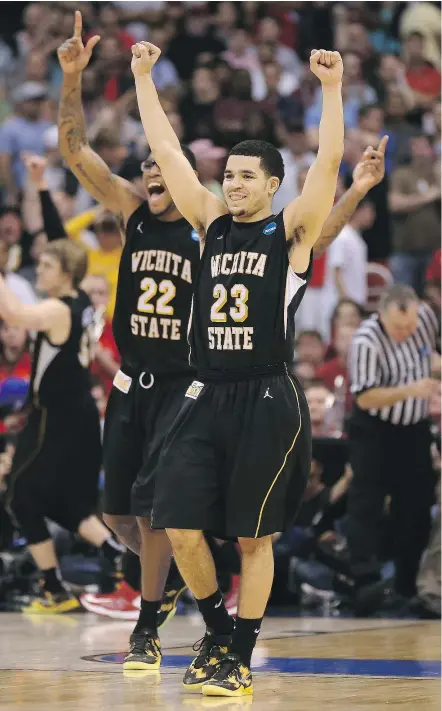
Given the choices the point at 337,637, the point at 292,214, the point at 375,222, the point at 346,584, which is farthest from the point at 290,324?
the point at 375,222

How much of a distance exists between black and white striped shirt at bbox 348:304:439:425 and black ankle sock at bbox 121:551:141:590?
1793 mm

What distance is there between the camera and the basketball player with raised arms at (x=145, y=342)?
6.85 metres

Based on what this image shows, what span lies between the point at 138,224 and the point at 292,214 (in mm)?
1346

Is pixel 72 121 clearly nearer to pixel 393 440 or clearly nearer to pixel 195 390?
pixel 195 390

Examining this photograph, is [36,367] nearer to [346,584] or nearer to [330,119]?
[346,584]

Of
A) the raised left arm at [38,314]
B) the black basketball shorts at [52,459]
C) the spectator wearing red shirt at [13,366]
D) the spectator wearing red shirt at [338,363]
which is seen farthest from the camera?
the spectator wearing red shirt at [338,363]

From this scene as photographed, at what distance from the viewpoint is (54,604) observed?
30.5 feet

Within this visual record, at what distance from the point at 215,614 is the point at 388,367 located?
3.73 metres

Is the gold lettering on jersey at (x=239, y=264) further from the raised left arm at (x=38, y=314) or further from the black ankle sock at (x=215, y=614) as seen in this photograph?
the raised left arm at (x=38, y=314)

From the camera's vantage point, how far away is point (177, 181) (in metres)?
6.02

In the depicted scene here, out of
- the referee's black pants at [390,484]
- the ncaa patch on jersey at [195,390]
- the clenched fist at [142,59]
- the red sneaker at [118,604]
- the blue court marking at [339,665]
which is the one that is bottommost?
the blue court marking at [339,665]

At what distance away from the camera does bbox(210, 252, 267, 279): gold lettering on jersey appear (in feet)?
19.0

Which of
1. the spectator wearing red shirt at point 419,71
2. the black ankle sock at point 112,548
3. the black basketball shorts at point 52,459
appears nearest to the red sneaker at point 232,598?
the black ankle sock at point 112,548

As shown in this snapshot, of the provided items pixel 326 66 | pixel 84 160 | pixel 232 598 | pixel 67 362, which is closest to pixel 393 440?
pixel 232 598
